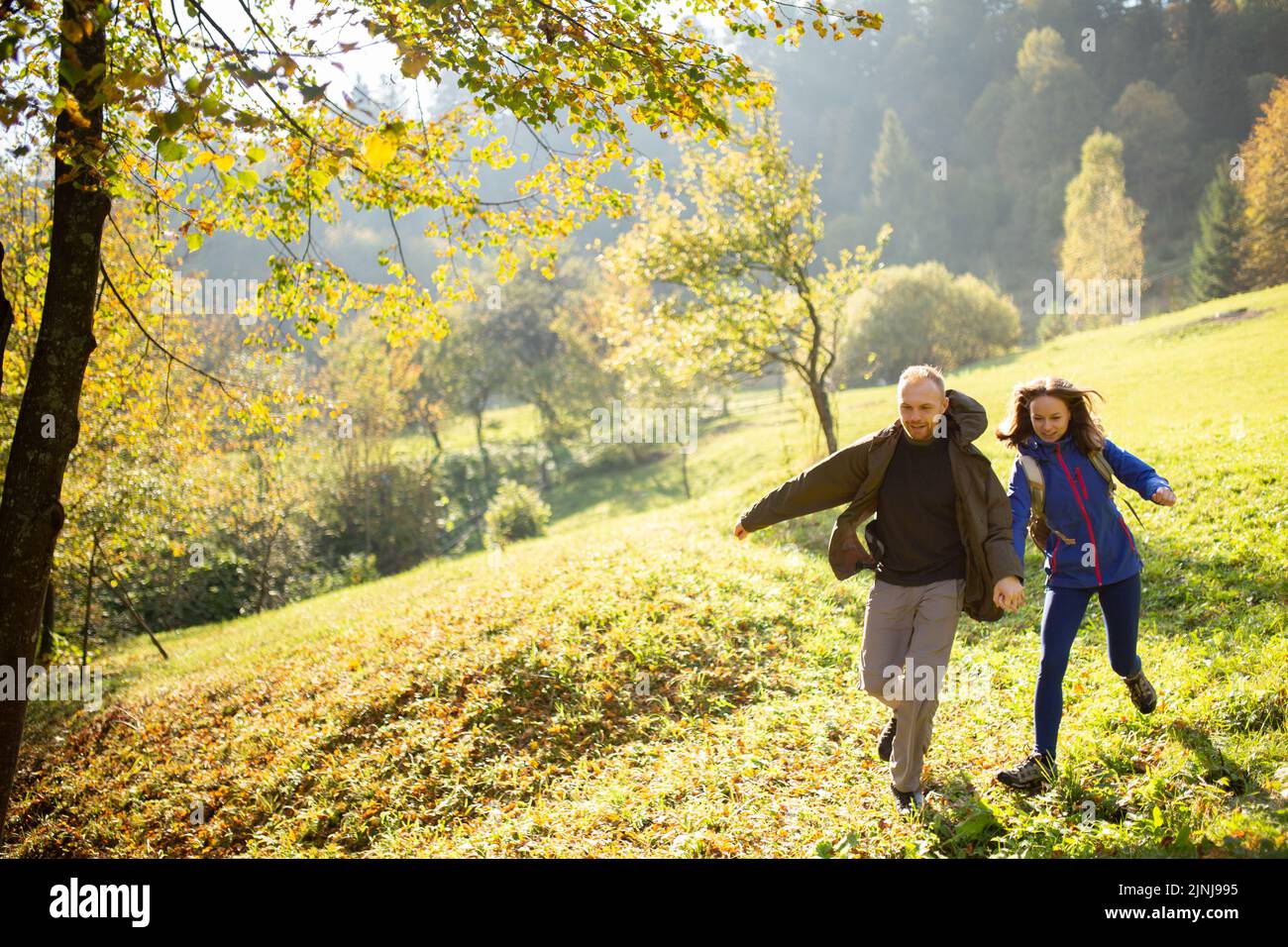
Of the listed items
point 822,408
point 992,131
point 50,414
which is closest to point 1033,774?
point 50,414

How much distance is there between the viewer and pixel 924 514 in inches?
172

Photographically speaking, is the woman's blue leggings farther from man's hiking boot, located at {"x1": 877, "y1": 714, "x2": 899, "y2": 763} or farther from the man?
man's hiking boot, located at {"x1": 877, "y1": 714, "x2": 899, "y2": 763}

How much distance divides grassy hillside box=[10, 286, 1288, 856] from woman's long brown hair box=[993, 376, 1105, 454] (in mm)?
1952

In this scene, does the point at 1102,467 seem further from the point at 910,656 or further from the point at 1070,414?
the point at 910,656

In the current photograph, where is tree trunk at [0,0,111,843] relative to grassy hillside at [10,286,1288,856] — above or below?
above

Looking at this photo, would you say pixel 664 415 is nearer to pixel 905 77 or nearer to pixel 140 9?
pixel 140 9

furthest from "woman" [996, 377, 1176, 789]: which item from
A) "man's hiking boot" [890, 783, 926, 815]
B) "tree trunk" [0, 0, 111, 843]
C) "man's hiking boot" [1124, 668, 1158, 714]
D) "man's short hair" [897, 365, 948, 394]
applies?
"tree trunk" [0, 0, 111, 843]

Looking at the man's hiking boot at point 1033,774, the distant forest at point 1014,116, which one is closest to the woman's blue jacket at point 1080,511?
the man's hiking boot at point 1033,774

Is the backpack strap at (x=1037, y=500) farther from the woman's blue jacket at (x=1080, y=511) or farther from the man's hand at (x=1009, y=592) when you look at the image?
the man's hand at (x=1009, y=592)

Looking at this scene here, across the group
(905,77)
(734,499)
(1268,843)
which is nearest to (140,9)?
(1268,843)

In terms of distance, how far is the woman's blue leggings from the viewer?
4.36 m

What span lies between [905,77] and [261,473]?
120 metres

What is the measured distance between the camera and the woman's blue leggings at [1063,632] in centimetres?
436

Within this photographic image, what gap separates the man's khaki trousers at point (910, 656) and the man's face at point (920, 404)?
3.03 ft
